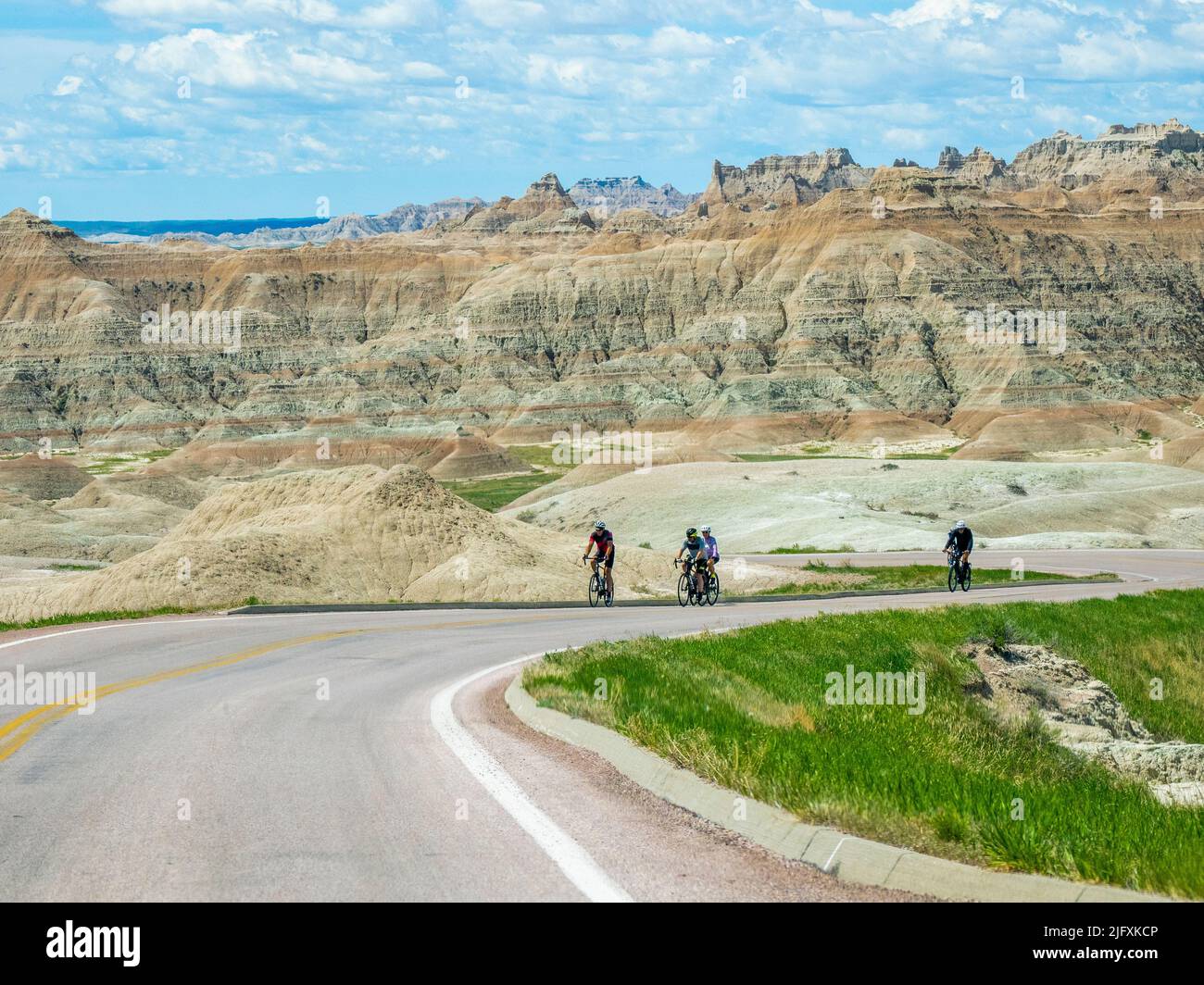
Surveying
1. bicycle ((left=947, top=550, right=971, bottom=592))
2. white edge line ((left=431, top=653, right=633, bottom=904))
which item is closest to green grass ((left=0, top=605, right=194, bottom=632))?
white edge line ((left=431, top=653, right=633, bottom=904))

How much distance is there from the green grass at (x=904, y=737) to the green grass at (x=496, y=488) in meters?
79.4

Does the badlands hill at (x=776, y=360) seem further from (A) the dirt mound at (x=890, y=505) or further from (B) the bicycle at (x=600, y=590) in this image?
(B) the bicycle at (x=600, y=590)

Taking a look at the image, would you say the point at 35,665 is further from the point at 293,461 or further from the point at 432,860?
the point at 293,461

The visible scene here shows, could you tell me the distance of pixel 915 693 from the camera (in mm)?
15078

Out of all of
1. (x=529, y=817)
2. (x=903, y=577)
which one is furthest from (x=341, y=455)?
(x=529, y=817)

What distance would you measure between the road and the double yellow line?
0.05 metres

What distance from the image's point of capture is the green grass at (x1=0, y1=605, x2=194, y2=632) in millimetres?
22531

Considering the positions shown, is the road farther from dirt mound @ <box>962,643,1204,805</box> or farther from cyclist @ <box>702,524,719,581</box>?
cyclist @ <box>702,524,719,581</box>

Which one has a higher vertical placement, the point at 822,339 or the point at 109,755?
the point at 822,339

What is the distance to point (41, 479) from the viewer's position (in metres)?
113

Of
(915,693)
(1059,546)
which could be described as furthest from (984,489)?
(915,693)

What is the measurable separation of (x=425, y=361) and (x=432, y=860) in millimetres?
185814

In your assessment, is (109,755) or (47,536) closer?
(109,755)
